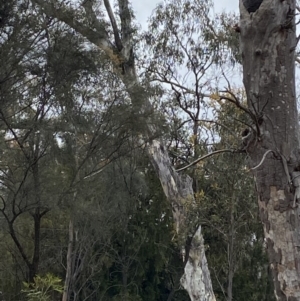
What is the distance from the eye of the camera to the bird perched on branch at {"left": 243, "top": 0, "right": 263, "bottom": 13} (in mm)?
3482

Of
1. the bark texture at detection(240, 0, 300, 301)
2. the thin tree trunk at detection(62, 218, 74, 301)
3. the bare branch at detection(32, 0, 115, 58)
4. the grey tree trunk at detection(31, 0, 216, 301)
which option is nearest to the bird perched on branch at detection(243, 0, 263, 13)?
the bark texture at detection(240, 0, 300, 301)

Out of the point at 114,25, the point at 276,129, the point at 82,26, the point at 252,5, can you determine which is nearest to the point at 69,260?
the point at 114,25

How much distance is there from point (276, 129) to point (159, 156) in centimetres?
701

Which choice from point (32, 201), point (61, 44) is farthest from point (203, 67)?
point (32, 201)

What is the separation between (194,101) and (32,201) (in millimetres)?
4895

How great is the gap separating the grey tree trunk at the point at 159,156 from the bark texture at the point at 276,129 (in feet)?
17.3

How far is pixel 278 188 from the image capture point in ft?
11.0

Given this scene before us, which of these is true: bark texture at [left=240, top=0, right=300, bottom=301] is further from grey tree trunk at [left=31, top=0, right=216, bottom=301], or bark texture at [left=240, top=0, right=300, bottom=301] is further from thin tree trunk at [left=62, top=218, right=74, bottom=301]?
thin tree trunk at [left=62, top=218, right=74, bottom=301]

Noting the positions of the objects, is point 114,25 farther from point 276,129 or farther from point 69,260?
point 276,129

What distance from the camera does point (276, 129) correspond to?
3406mm

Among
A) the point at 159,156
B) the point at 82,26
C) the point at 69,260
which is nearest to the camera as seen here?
the point at 82,26

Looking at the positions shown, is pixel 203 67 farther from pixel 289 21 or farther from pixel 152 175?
pixel 289 21

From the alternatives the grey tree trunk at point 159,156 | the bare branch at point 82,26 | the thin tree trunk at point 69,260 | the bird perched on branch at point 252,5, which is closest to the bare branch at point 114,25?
the grey tree trunk at point 159,156

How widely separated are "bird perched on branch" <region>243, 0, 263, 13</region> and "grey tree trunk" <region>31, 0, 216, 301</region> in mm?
5243
